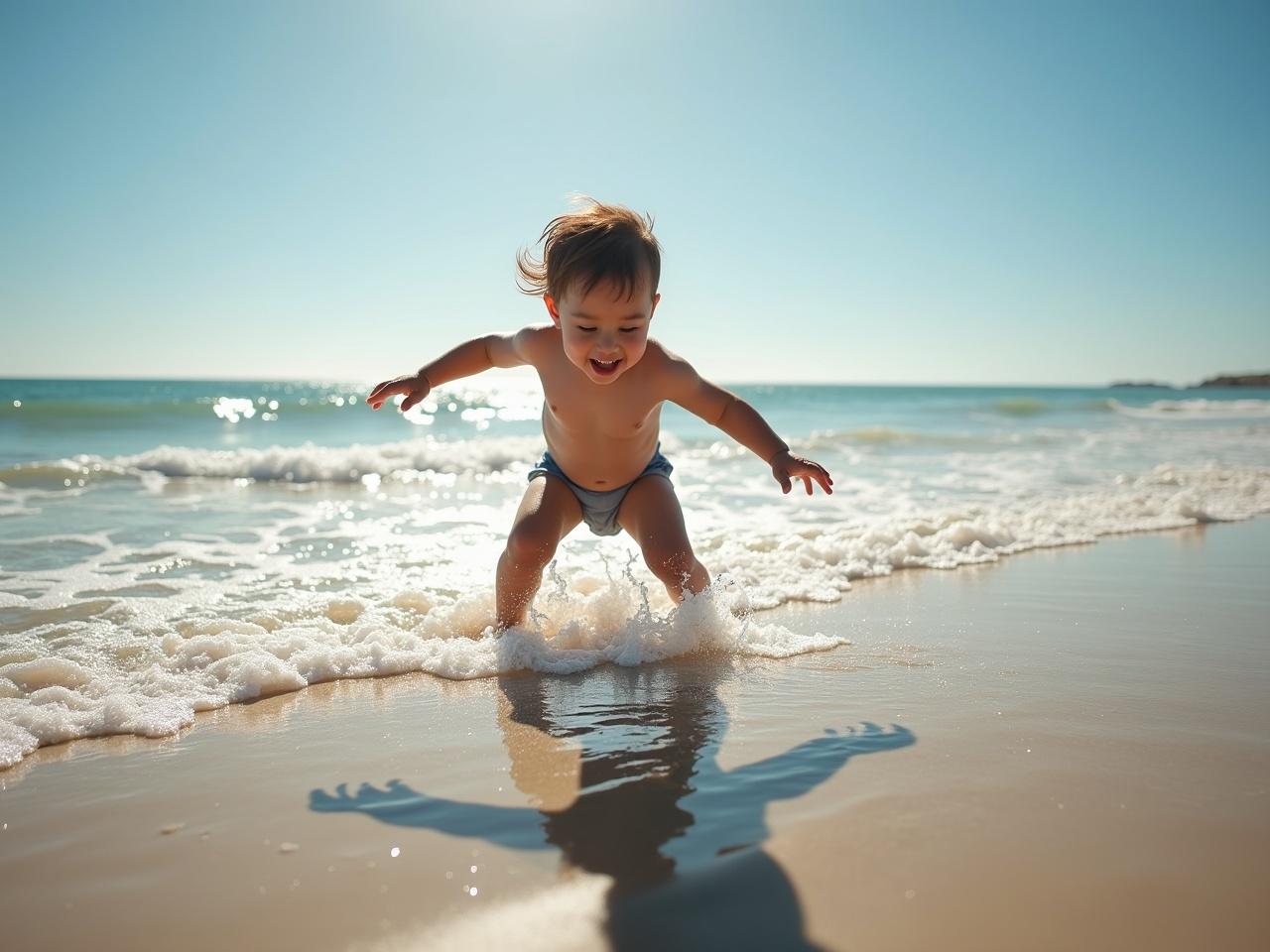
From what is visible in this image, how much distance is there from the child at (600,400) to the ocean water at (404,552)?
Answer: 0.27m

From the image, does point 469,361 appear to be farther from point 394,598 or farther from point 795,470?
point 795,470

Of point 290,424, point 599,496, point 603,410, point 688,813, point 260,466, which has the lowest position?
point 688,813

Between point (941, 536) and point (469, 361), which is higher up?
point (469, 361)

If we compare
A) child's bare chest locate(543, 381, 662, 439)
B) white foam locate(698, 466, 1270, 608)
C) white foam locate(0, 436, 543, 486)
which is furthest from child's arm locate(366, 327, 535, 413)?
white foam locate(0, 436, 543, 486)

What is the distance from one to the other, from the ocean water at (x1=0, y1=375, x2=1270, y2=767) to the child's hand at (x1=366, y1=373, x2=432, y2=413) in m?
0.88

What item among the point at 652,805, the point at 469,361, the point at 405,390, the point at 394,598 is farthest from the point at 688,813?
the point at 394,598

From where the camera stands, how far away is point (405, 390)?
3311 millimetres

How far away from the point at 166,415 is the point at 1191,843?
821 inches

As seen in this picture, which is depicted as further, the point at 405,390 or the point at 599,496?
→ the point at 599,496

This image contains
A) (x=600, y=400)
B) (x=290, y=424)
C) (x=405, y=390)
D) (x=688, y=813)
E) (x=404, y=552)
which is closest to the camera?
(x=688, y=813)

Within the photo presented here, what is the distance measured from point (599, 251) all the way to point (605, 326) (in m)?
0.25

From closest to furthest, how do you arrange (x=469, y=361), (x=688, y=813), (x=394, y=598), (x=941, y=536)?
(x=688, y=813) → (x=469, y=361) → (x=394, y=598) → (x=941, y=536)

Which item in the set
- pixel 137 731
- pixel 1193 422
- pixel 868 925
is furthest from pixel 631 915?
pixel 1193 422

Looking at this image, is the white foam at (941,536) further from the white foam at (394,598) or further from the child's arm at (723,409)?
the child's arm at (723,409)
